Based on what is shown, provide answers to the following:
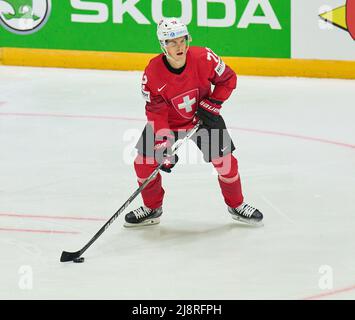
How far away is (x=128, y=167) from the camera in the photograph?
6.46 metres

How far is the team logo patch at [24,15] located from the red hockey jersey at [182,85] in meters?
4.55

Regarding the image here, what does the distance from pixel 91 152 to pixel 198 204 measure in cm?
136

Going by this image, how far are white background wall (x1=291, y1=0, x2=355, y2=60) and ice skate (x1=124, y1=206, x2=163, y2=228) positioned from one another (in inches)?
158

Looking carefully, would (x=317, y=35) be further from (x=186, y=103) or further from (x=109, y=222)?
(x=109, y=222)

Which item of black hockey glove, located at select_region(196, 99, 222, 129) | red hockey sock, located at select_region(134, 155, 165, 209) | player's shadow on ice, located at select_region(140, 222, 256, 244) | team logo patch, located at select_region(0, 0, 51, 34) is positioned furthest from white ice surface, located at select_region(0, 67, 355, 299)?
team logo patch, located at select_region(0, 0, 51, 34)

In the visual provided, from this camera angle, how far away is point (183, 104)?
5094mm

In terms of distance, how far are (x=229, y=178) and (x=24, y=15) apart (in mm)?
4776

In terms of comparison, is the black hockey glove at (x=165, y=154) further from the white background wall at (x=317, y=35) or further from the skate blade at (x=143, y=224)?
the white background wall at (x=317, y=35)

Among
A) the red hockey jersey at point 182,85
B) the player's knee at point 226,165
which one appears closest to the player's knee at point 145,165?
the red hockey jersey at point 182,85

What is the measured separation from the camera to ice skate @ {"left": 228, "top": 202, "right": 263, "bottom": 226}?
17.2 feet

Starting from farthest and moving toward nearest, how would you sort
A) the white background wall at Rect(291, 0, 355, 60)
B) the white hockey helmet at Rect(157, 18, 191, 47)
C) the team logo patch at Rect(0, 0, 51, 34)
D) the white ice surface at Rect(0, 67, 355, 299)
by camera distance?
the team logo patch at Rect(0, 0, 51, 34) → the white background wall at Rect(291, 0, 355, 60) → the white hockey helmet at Rect(157, 18, 191, 47) → the white ice surface at Rect(0, 67, 355, 299)

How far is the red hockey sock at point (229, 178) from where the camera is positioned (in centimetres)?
518

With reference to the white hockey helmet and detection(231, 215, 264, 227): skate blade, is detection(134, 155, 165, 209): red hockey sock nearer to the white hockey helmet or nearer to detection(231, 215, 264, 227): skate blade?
detection(231, 215, 264, 227): skate blade
